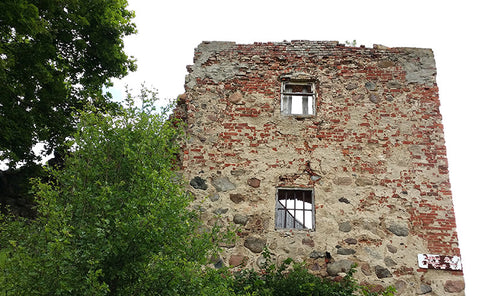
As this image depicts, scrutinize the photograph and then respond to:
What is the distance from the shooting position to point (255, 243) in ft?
24.2

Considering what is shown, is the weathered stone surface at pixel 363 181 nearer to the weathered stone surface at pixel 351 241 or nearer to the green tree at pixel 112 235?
the weathered stone surface at pixel 351 241

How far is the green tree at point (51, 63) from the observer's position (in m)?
9.63

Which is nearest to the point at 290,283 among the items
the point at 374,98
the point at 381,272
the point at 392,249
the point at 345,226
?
the point at 345,226

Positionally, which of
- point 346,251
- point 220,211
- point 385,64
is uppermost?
point 385,64

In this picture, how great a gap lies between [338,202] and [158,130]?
3.38 metres

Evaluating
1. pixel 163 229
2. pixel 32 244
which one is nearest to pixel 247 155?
pixel 163 229

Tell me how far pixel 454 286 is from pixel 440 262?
404 mm

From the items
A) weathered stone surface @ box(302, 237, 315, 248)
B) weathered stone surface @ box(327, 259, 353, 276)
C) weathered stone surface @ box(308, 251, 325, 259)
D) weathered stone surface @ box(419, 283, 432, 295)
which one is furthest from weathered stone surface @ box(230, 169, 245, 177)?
weathered stone surface @ box(419, 283, 432, 295)

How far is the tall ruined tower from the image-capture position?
729 centimetres

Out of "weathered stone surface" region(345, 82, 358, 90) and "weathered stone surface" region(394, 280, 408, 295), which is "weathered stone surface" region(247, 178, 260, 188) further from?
"weathered stone surface" region(394, 280, 408, 295)

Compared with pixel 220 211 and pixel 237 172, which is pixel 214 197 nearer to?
pixel 220 211

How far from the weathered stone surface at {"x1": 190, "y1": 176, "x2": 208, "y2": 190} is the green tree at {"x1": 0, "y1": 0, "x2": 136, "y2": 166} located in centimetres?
281

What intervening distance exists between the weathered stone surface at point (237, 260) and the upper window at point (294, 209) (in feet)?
2.55

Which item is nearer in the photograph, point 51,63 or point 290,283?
point 290,283
